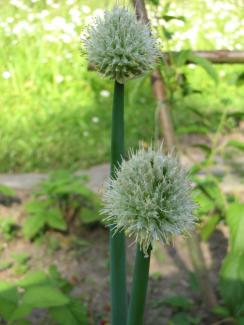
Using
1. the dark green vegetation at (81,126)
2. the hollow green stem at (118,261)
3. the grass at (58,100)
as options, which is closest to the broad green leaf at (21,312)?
the dark green vegetation at (81,126)

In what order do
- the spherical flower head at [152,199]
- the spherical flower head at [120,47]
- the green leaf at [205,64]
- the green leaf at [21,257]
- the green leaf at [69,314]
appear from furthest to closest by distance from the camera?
the green leaf at [21,257] → the green leaf at [205,64] → the green leaf at [69,314] → the spherical flower head at [120,47] → the spherical flower head at [152,199]

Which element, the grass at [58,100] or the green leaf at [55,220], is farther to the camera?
the grass at [58,100]

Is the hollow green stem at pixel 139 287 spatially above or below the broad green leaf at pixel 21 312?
above

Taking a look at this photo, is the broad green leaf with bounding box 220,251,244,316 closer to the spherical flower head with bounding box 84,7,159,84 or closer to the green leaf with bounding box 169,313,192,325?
the green leaf with bounding box 169,313,192,325

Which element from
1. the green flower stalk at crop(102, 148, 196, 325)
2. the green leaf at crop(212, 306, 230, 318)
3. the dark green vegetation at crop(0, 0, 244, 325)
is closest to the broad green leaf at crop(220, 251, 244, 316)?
the dark green vegetation at crop(0, 0, 244, 325)

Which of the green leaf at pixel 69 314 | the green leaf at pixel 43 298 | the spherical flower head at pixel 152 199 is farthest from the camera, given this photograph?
the green leaf at pixel 69 314

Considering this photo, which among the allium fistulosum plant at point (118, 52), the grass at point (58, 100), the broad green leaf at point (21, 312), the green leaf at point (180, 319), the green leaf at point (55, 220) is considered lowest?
the green leaf at point (180, 319)

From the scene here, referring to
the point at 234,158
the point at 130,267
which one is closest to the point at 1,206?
the point at 130,267

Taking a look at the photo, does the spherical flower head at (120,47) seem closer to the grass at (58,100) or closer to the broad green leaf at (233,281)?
the broad green leaf at (233,281)

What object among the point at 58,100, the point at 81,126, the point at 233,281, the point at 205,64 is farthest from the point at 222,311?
the point at 58,100
